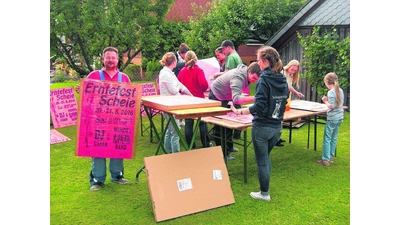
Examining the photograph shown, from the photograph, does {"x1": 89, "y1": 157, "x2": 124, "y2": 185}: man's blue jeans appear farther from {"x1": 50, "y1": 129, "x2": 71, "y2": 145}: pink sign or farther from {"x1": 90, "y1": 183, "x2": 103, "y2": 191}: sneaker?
{"x1": 50, "y1": 129, "x2": 71, "y2": 145}: pink sign

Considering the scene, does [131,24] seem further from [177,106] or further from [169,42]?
[169,42]

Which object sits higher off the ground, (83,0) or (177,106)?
(83,0)

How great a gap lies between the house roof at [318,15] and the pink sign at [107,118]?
764 cm

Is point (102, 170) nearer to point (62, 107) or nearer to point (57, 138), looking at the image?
point (57, 138)

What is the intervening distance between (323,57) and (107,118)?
743 cm

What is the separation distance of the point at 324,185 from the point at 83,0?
7.30 metres

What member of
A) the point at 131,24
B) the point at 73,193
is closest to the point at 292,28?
the point at 131,24

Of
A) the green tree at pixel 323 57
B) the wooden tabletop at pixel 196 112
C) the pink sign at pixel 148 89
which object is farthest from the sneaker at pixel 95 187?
the green tree at pixel 323 57

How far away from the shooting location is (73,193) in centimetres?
465

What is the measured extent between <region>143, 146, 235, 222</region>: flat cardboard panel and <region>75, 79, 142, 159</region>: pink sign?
657mm

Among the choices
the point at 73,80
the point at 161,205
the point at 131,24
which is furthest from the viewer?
the point at 73,80

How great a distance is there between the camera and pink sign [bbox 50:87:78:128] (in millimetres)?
8578

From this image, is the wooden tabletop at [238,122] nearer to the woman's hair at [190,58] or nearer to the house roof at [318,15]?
the woman's hair at [190,58]

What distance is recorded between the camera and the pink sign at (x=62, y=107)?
858 cm
